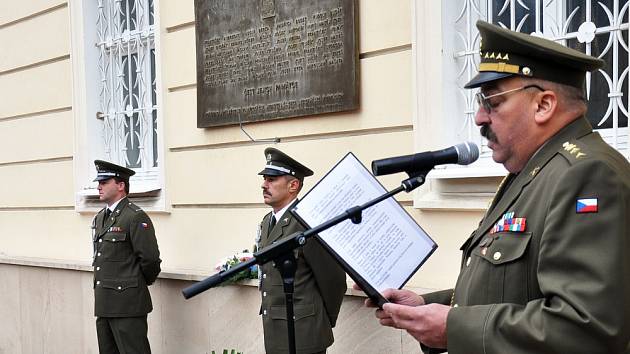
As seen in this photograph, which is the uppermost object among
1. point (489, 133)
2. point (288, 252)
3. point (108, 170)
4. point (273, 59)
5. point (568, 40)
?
point (273, 59)

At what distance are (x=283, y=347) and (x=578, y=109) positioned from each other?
2.81 meters

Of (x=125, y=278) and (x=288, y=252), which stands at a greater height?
(x=288, y=252)

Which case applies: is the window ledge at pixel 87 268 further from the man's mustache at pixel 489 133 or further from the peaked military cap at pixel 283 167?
the man's mustache at pixel 489 133

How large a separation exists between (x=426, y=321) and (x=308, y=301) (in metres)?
2.39

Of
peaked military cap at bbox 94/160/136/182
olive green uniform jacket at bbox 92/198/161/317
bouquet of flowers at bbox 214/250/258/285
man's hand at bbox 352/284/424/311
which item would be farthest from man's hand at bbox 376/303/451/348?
peaked military cap at bbox 94/160/136/182

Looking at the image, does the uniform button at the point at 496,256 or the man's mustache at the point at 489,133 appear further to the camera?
the man's mustache at the point at 489,133

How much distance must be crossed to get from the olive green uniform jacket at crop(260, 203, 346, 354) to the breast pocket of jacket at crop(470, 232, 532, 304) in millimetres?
2317

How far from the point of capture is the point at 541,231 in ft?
6.03

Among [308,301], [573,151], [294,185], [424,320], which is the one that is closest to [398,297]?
[424,320]

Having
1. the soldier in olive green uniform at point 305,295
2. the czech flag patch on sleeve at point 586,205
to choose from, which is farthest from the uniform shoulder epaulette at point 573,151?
the soldier in olive green uniform at point 305,295

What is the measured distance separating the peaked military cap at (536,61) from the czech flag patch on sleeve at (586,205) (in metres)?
0.37

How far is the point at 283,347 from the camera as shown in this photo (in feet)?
14.4

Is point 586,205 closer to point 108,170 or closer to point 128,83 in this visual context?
Result: point 108,170

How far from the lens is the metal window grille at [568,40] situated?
386 cm
